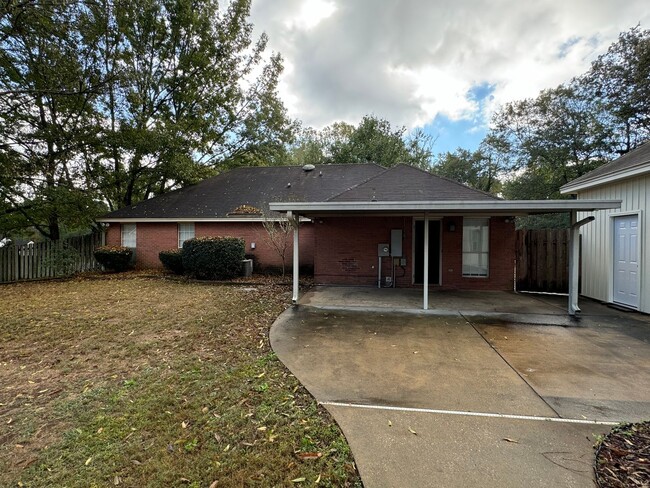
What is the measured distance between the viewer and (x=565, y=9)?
849cm

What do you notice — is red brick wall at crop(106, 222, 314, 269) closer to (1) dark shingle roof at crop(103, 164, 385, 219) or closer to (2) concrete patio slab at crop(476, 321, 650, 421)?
(1) dark shingle roof at crop(103, 164, 385, 219)

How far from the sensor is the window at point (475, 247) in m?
9.62

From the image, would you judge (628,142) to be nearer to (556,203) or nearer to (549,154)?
(549,154)

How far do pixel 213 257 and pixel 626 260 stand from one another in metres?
11.5

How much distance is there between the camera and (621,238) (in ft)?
23.8

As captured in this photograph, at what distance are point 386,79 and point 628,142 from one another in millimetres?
13833

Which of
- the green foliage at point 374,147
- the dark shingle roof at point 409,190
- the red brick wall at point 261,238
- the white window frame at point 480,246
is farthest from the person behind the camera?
the green foliage at point 374,147

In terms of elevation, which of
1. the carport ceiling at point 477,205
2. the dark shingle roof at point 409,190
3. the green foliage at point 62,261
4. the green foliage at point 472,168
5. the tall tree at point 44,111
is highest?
the green foliage at point 472,168

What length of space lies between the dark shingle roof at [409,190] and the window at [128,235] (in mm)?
9680

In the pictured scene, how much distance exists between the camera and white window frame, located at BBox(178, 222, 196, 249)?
1330 centimetres

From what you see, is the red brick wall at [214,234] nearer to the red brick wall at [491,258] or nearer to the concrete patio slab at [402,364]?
the red brick wall at [491,258]

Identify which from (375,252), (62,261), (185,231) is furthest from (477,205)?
(62,261)

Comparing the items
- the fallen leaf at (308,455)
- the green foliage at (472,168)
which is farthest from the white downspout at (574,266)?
the green foliage at (472,168)

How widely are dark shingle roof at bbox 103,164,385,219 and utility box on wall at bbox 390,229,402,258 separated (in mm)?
3993
